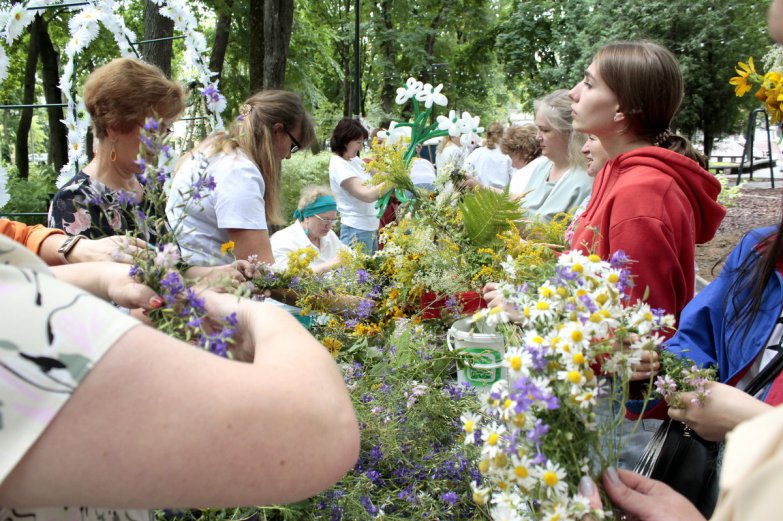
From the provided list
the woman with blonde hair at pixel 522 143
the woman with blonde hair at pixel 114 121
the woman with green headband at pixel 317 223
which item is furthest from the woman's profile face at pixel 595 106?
the woman with blonde hair at pixel 522 143

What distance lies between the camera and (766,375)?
1337 mm

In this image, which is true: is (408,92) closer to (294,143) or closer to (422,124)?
(422,124)

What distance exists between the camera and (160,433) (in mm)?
615

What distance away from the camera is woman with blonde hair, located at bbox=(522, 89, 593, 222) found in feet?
11.5

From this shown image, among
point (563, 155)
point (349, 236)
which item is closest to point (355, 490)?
point (563, 155)

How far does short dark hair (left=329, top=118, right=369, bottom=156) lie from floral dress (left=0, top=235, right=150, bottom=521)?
17.2 feet

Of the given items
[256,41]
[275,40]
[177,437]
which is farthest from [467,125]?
[256,41]

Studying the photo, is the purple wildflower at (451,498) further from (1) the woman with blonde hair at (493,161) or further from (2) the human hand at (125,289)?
(1) the woman with blonde hair at (493,161)

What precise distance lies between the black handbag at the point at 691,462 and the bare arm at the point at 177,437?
96cm

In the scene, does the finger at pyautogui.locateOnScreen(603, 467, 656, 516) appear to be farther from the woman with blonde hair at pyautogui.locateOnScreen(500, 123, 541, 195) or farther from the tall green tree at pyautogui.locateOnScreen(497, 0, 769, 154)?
the tall green tree at pyautogui.locateOnScreen(497, 0, 769, 154)

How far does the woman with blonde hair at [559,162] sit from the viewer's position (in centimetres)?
349

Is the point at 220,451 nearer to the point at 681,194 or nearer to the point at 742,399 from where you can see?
the point at 742,399

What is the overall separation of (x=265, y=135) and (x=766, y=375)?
2.13 m

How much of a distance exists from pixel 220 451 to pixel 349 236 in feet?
17.6
